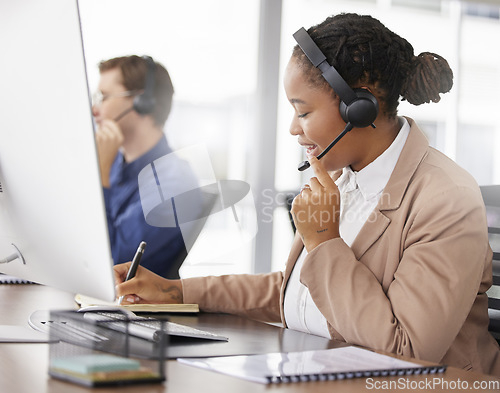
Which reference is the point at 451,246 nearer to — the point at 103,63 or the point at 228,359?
the point at 228,359

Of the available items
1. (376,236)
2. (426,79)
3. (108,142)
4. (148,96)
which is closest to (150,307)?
(376,236)

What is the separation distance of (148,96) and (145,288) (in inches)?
54.0

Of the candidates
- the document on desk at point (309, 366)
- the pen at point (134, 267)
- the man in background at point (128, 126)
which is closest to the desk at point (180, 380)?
the document on desk at point (309, 366)

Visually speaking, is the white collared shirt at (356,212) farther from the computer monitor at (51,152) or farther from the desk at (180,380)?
the computer monitor at (51,152)

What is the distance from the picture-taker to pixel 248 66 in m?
3.22

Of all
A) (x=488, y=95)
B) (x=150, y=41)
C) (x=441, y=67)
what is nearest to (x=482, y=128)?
(x=488, y=95)

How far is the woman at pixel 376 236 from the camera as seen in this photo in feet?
3.45

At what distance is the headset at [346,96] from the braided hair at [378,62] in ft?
A: 0.07

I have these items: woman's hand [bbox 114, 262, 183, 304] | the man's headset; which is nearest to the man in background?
the man's headset

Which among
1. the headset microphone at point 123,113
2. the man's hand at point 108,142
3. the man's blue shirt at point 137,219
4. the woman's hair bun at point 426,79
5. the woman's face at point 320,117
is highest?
the woman's hair bun at point 426,79

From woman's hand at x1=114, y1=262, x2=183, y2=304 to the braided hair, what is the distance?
19.5 inches

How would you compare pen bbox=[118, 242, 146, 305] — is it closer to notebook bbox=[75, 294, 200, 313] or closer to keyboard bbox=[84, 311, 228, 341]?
notebook bbox=[75, 294, 200, 313]

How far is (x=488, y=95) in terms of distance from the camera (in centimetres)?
356

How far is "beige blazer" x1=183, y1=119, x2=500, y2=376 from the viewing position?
3.40ft
